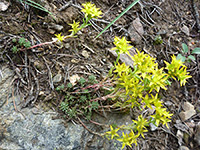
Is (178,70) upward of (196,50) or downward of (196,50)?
upward

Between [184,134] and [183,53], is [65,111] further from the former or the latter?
[183,53]

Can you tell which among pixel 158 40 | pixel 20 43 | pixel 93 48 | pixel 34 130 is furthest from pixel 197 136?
pixel 20 43

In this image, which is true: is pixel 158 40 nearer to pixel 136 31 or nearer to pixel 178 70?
pixel 136 31

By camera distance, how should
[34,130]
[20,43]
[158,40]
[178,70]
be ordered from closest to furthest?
[178,70] < [34,130] < [20,43] < [158,40]

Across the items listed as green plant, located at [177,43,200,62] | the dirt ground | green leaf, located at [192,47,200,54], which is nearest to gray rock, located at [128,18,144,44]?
the dirt ground

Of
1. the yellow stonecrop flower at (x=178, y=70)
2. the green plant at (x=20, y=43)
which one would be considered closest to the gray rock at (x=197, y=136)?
the yellow stonecrop flower at (x=178, y=70)

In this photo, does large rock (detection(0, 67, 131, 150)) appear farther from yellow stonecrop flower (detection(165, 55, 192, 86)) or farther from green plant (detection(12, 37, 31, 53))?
yellow stonecrop flower (detection(165, 55, 192, 86))

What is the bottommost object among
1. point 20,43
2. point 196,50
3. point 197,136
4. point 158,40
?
point 197,136

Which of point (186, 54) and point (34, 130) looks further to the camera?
point (186, 54)
